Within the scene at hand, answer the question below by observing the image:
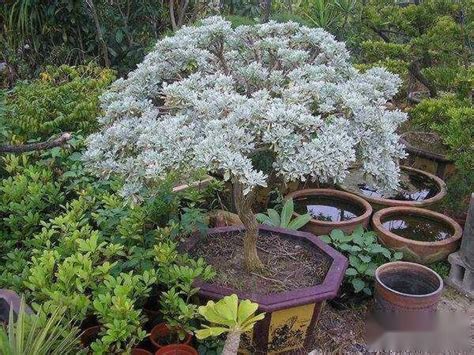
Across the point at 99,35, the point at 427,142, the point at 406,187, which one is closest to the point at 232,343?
the point at 406,187

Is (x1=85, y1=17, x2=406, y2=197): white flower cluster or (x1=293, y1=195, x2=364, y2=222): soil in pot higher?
(x1=85, y1=17, x2=406, y2=197): white flower cluster

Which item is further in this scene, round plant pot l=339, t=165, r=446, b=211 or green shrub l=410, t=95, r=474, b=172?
round plant pot l=339, t=165, r=446, b=211

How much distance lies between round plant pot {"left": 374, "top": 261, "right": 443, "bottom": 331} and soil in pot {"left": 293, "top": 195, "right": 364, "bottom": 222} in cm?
66

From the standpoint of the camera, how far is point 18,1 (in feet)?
18.9

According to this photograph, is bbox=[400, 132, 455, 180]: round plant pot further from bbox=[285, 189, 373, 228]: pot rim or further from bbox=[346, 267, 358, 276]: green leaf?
bbox=[346, 267, 358, 276]: green leaf

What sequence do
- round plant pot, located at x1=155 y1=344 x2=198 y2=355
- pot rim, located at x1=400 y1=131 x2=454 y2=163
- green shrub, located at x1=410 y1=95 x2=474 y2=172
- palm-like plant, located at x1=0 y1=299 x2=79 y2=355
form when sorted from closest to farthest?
palm-like plant, located at x1=0 y1=299 x2=79 y2=355
round plant pot, located at x1=155 y1=344 x2=198 y2=355
green shrub, located at x1=410 y1=95 x2=474 y2=172
pot rim, located at x1=400 y1=131 x2=454 y2=163

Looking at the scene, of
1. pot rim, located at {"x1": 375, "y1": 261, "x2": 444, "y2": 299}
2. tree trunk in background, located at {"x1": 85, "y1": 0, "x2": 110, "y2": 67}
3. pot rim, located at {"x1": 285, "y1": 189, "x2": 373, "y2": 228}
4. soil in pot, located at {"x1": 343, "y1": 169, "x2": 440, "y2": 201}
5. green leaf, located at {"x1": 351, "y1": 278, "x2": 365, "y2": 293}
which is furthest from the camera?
tree trunk in background, located at {"x1": 85, "y1": 0, "x2": 110, "y2": 67}

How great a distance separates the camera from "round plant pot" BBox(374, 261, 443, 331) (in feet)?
9.00

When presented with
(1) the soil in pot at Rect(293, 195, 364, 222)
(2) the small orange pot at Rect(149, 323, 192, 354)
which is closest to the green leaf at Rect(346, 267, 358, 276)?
(1) the soil in pot at Rect(293, 195, 364, 222)

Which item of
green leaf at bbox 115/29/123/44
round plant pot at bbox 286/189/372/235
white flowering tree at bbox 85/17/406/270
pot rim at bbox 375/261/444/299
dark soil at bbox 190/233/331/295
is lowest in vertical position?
pot rim at bbox 375/261/444/299

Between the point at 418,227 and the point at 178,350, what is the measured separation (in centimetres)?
206

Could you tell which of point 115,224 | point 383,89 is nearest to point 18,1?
point 115,224

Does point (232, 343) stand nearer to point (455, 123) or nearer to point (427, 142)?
point (455, 123)

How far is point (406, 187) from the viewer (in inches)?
160
